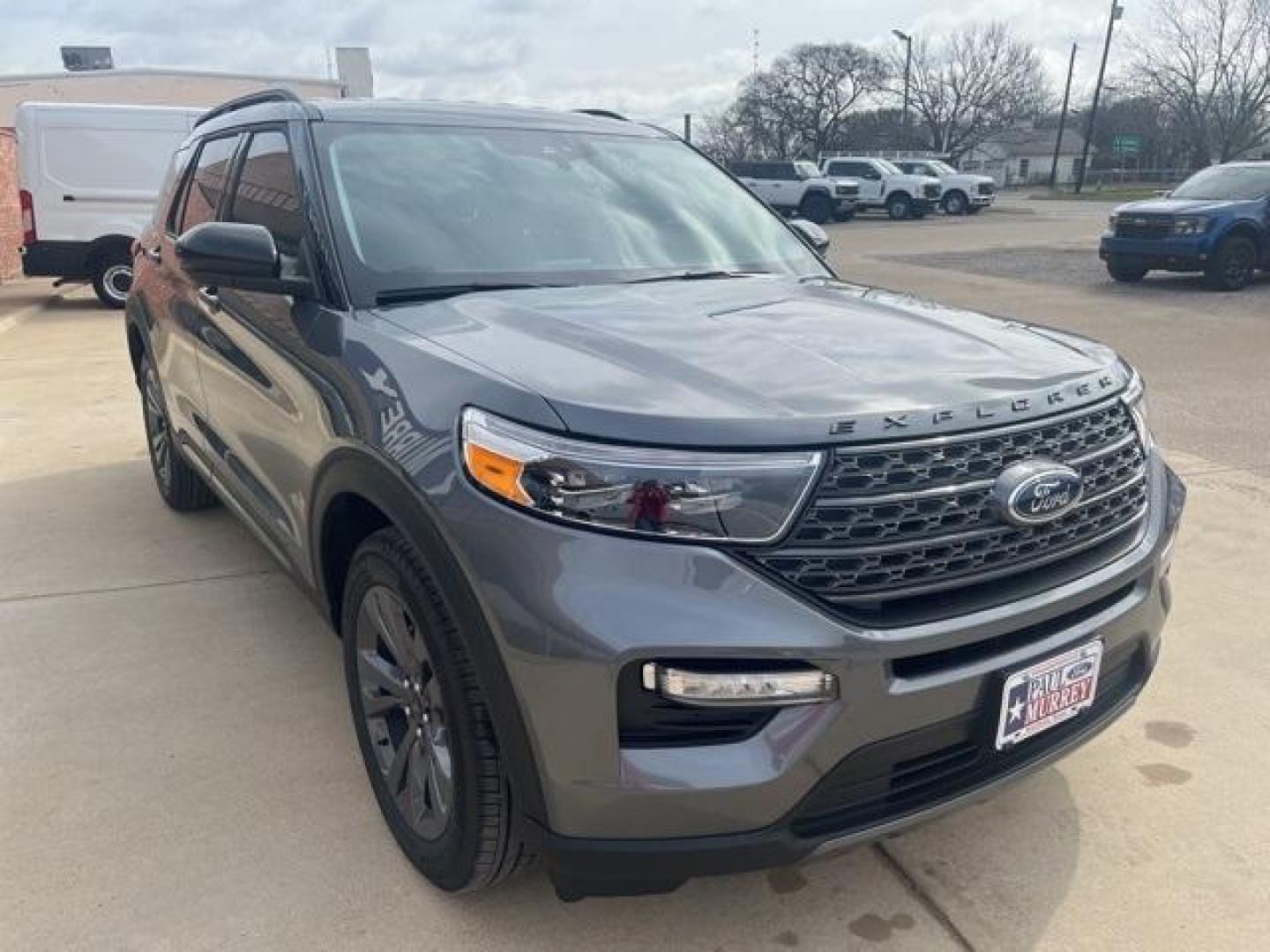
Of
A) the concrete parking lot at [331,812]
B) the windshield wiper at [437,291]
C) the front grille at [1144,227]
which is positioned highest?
the windshield wiper at [437,291]

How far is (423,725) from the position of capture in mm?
2424

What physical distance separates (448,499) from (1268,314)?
1237 centimetres

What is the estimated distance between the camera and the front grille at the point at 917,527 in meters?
1.96

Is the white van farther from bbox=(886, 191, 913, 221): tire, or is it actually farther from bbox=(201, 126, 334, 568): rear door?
bbox=(886, 191, 913, 221): tire

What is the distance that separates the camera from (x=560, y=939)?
7.73 feet

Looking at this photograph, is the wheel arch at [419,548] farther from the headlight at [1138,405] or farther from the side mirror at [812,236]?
the side mirror at [812,236]

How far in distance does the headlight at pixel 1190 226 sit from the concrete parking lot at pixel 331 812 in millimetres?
10079

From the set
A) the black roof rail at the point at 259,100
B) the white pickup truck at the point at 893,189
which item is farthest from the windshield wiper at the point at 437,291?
the white pickup truck at the point at 893,189

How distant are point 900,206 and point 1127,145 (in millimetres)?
41429

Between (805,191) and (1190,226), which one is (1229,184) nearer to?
(1190,226)

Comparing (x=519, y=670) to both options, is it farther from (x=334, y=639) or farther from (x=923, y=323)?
(x=334, y=639)

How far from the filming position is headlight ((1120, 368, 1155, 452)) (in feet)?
8.27

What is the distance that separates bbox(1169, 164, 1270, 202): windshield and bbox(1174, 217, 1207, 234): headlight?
2.03ft

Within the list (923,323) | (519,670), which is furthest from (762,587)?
(923,323)
